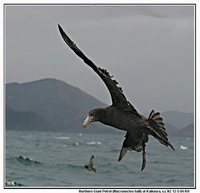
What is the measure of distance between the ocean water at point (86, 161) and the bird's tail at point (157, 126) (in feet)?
12.6

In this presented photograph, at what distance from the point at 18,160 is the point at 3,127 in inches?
222

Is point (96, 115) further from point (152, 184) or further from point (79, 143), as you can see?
point (79, 143)

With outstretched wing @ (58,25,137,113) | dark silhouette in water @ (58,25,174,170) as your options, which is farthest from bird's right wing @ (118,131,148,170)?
outstretched wing @ (58,25,137,113)

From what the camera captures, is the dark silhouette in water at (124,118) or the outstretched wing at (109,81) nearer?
the outstretched wing at (109,81)

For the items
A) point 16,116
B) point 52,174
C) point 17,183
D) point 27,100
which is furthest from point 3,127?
point 27,100

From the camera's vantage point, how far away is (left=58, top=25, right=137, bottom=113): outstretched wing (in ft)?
16.4

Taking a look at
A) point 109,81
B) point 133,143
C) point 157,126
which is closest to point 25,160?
point 133,143

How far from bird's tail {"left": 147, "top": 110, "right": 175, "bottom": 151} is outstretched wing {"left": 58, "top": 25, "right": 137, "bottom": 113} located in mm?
181

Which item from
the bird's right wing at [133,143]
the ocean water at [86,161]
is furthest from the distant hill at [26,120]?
the bird's right wing at [133,143]

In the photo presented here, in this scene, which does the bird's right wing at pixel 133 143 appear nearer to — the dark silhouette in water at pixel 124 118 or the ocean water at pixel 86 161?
the dark silhouette in water at pixel 124 118

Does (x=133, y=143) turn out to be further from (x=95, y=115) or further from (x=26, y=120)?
(x=26, y=120)

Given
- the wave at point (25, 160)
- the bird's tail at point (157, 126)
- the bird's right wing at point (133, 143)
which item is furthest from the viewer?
the wave at point (25, 160)

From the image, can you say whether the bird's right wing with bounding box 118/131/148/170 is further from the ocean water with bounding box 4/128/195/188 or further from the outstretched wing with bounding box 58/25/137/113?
the ocean water with bounding box 4/128/195/188

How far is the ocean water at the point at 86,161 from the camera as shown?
10.3 meters
